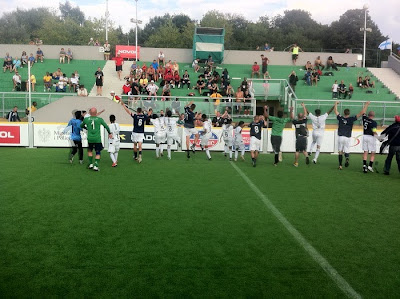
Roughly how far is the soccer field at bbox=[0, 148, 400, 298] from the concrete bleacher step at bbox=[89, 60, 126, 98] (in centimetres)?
1752

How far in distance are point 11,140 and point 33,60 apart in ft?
48.6

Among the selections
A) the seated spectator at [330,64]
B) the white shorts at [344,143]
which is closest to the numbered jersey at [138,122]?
the white shorts at [344,143]

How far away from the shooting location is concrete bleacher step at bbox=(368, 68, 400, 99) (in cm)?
3403

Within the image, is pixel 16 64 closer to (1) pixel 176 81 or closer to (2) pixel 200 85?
(1) pixel 176 81

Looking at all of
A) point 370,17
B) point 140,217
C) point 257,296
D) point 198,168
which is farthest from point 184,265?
point 370,17

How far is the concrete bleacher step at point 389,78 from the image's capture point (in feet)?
Answer: 112

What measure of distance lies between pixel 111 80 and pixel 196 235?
87.2 ft

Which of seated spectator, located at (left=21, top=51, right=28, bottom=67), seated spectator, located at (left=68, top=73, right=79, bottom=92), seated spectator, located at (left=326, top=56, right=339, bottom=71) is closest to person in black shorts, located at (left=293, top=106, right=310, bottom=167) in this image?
seated spectator, located at (left=68, top=73, right=79, bottom=92)

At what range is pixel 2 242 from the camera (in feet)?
21.5

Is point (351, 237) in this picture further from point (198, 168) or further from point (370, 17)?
point (370, 17)

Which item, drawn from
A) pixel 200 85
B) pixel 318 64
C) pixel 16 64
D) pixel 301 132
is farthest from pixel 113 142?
pixel 318 64

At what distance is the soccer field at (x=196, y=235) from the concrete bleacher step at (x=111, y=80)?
17522mm

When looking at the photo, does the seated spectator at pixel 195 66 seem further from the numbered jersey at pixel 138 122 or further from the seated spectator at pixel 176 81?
the numbered jersey at pixel 138 122

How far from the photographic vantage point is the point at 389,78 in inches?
1417
